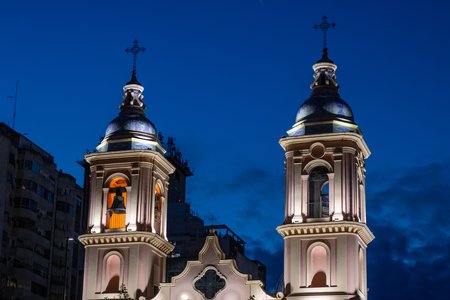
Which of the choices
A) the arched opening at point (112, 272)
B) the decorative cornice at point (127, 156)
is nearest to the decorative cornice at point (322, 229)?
the decorative cornice at point (127, 156)

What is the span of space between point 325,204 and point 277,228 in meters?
2.96

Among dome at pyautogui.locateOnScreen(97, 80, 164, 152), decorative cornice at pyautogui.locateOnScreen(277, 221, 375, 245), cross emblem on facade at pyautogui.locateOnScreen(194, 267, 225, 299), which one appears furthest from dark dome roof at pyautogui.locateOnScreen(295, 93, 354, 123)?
cross emblem on facade at pyautogui.locateOnScreen(194, 267, 225, 299)

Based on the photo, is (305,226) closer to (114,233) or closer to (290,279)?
(290,279)

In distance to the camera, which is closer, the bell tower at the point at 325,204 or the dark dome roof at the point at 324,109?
the bell tower at the point at 325,204

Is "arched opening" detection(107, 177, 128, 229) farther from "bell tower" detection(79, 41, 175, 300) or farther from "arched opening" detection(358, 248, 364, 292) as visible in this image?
"arched opening" detection(358, 248, 364, 292)

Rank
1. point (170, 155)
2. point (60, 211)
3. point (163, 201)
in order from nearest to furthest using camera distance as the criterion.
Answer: point (163, 201) < point (60, 211) < point (170, 155)

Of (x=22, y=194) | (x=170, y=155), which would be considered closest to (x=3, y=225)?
(x=22, y=194)

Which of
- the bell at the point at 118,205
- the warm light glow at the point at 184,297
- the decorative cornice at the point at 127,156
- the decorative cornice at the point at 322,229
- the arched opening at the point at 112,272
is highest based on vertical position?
the decorative cornice at the point at 127,156

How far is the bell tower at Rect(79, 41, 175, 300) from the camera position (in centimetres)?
5875

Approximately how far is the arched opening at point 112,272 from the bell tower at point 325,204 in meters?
9.19

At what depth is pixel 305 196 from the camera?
56688mm

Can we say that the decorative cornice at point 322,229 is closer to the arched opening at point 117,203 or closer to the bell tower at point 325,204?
the bell tower at point 325,204

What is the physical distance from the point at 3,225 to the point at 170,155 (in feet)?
72.2

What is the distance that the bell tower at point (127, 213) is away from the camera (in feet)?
193
